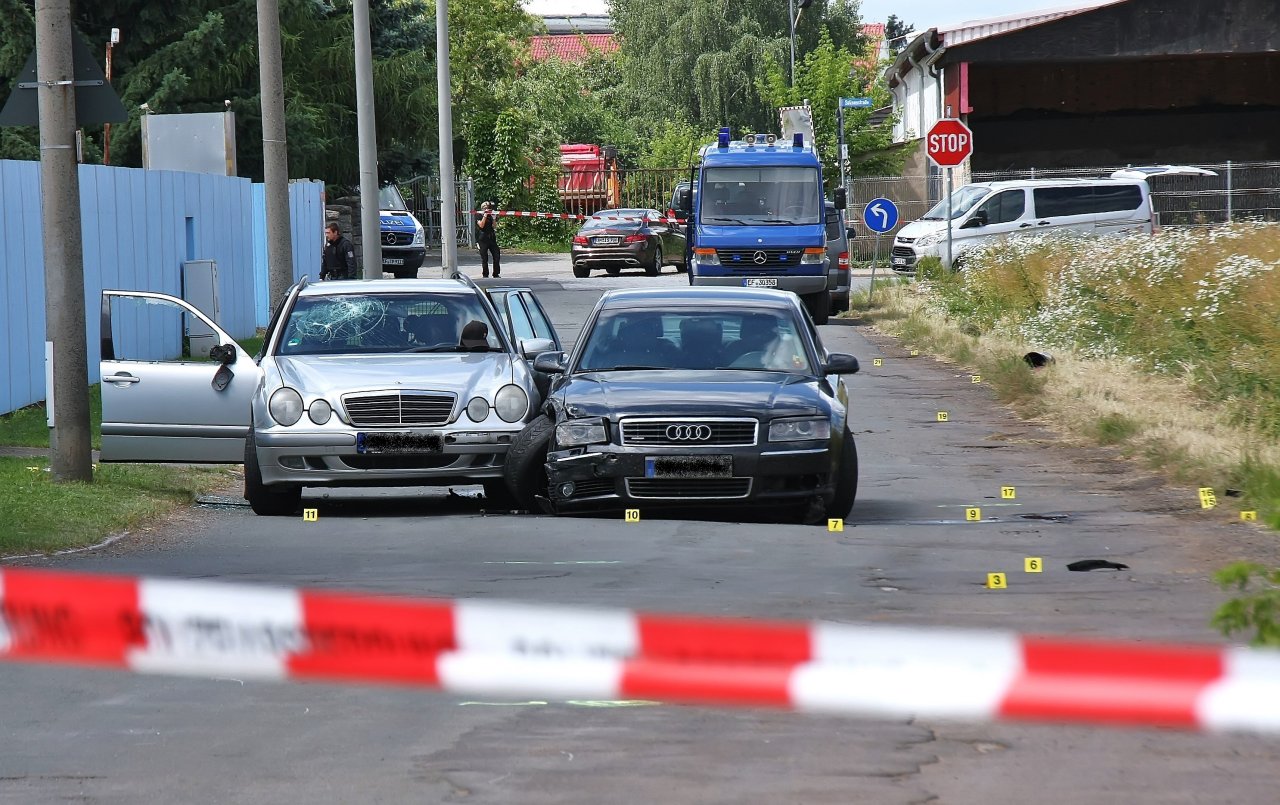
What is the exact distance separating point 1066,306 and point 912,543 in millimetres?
12854

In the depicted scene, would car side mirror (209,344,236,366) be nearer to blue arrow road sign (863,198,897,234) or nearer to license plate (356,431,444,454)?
license plate (356,431,444,454)

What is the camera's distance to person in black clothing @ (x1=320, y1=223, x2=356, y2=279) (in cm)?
2561

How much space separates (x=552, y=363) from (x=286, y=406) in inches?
65.9

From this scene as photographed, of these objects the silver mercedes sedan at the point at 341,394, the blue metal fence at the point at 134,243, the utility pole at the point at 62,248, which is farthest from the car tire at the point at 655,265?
the utility pole at the point at 62,248

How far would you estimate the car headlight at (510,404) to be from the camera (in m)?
12.1

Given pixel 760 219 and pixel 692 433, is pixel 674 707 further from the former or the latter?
pixel 760 219

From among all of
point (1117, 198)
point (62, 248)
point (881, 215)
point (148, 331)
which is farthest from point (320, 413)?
point (1117, 198)

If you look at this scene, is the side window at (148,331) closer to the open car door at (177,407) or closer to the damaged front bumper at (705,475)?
the open car door at (177,407)

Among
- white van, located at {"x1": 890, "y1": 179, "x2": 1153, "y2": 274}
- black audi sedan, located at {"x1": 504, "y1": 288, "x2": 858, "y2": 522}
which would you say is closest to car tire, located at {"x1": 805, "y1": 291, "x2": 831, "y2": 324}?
white van, located at {"x1": 890, "y1": 179, "x2": 1153, "y2": 274}

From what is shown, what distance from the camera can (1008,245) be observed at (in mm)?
28078

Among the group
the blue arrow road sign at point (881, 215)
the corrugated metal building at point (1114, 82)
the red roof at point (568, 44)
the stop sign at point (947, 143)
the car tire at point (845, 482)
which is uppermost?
the red roof at point (568, 44)

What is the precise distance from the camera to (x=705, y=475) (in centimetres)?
1096

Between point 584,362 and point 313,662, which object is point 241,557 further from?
point 313,662

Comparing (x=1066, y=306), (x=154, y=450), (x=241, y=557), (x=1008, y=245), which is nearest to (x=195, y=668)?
(x=241, y=557)
